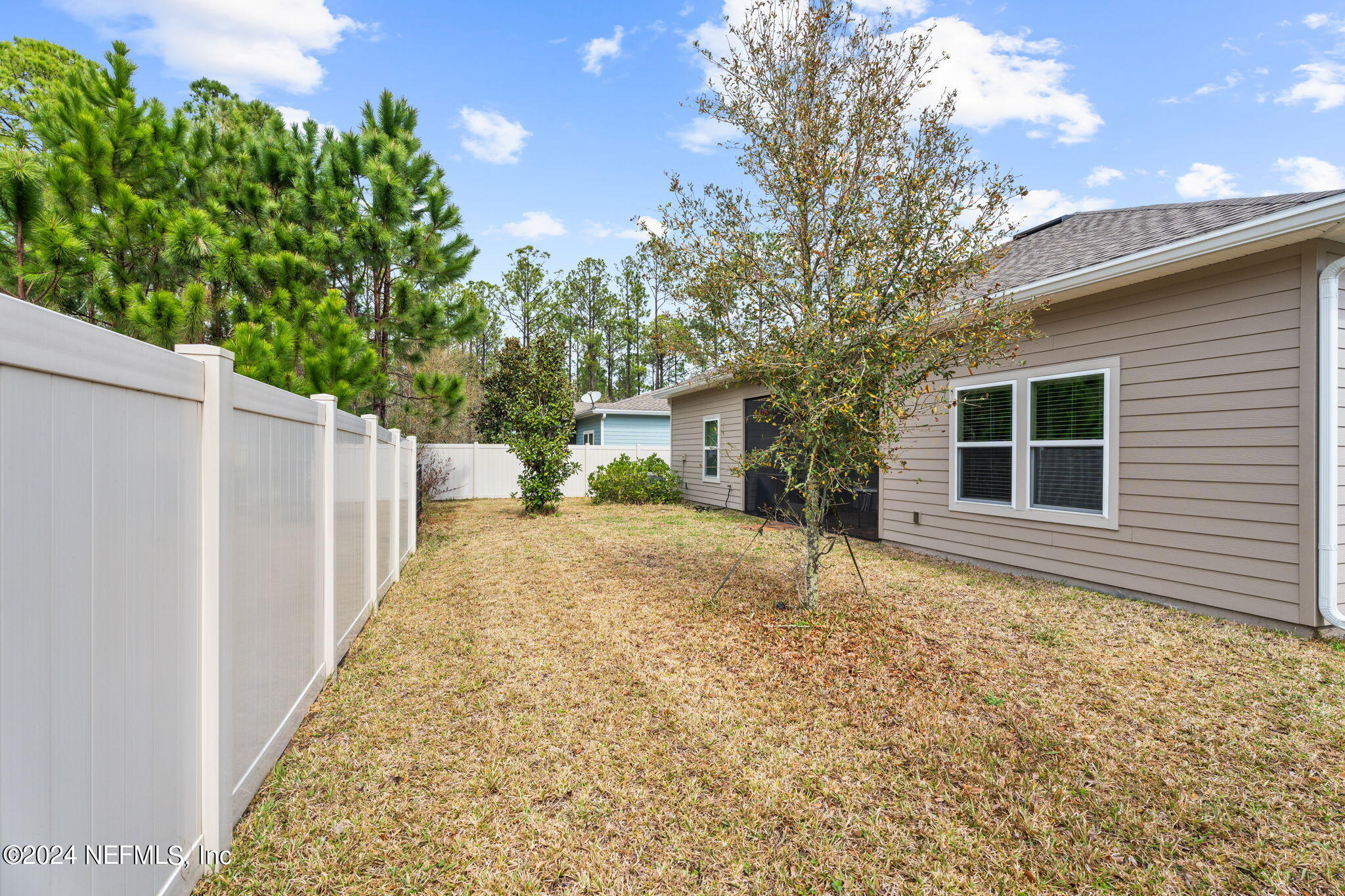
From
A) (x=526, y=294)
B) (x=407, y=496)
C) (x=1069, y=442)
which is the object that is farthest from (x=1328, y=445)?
(x=526, y=294)

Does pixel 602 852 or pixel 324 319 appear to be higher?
pixel 324 319

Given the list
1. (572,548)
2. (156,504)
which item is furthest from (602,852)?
(572,548)

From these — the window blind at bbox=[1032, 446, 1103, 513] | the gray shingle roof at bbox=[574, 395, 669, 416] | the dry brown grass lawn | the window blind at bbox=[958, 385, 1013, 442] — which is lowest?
the dry brown grass lawn

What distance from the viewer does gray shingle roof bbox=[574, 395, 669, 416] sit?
18859 millimetres

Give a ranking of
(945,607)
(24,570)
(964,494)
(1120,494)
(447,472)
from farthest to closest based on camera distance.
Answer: (447,472)
(964,494)
(1120,494)
(945,607)
(24,570)

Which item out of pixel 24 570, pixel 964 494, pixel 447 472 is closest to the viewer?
pixel 24 570

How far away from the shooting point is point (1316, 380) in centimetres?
426

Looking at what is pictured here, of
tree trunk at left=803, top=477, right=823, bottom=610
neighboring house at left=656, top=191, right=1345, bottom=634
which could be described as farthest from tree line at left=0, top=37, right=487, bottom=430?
neighboring house at left=656, top=191, right=1345, bottom=634

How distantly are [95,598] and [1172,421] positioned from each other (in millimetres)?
6569

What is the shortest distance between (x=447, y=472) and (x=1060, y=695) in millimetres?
14199

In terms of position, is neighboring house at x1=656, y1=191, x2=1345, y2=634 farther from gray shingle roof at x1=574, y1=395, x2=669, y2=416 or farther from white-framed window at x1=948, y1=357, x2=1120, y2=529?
gray shingle roof at x1=574, y1=395, x2=669, y2=416

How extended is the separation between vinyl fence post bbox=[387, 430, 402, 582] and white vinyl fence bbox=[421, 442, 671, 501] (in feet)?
27.6

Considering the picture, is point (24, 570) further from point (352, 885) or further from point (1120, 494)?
point (1120, 494)

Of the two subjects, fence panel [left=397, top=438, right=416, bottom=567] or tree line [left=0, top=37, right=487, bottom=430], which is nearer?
tree line [left=0, top=37, right=487, bottom=430]
